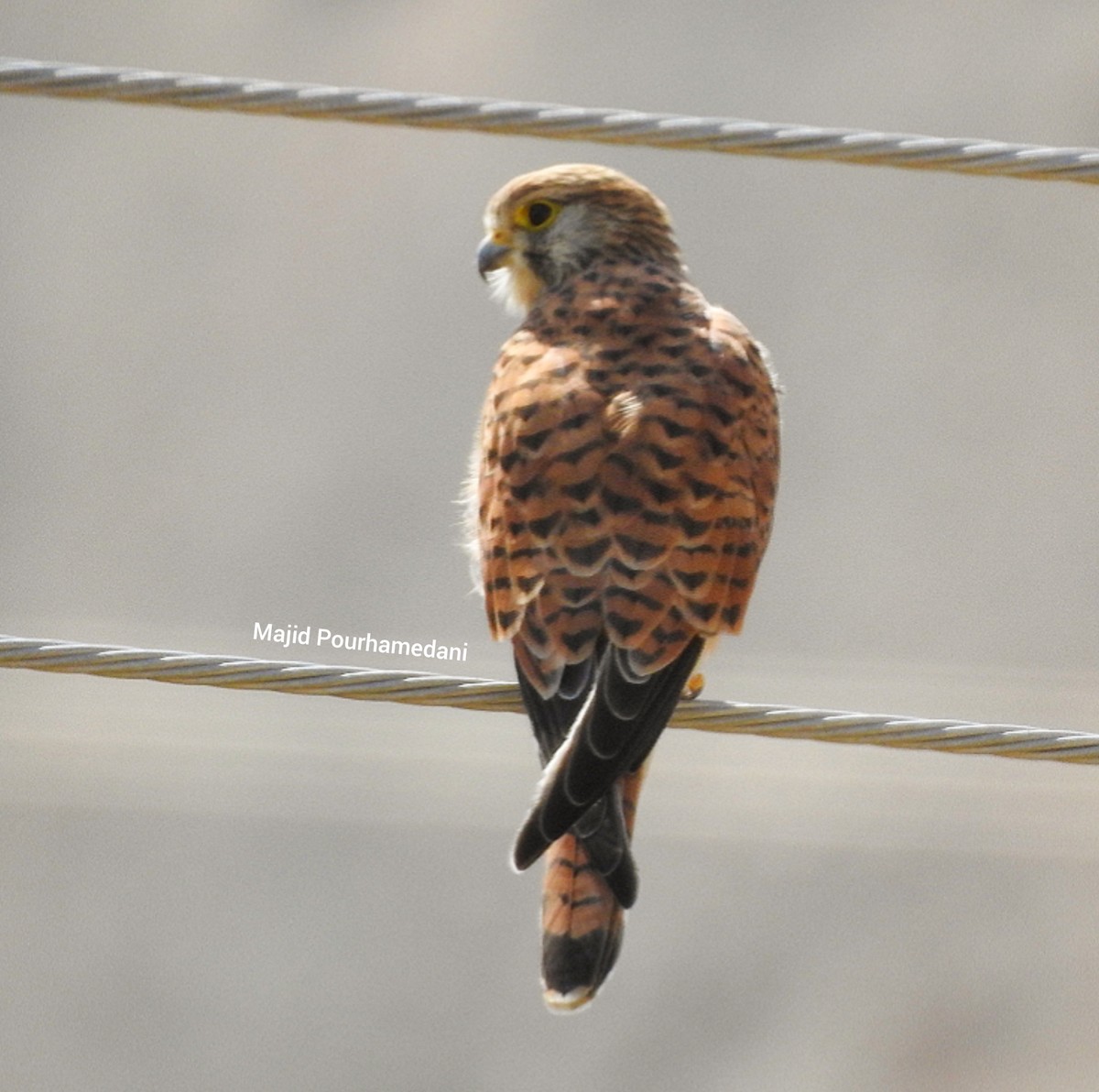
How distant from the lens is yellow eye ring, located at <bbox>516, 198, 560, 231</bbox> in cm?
411

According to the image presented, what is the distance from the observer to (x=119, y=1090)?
1045 cm

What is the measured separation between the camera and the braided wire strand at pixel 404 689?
272cm

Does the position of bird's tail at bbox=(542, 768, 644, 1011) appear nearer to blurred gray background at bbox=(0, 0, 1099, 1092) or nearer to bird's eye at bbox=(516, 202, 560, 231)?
bird's eye at bbox=(516, 202, 560, 231)

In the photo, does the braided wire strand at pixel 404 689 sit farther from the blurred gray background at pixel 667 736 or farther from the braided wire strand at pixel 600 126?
the blurred gray background at pixel 667 736

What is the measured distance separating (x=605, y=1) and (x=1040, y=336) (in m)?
3.00

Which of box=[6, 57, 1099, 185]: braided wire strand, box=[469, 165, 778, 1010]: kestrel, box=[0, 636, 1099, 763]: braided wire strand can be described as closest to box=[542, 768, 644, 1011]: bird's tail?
box=[469, 165, 778, 1010]: kestrel

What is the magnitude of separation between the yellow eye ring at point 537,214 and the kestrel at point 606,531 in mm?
167

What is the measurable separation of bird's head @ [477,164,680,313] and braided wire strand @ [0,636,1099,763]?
1468mm

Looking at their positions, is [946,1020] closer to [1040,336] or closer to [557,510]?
[1040,336]

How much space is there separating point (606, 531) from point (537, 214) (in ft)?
3.54

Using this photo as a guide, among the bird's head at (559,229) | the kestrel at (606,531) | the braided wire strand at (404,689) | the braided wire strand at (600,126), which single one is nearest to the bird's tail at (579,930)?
the kestrel at (606,531)

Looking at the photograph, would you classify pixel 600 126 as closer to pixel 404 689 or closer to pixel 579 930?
pixel 404 689

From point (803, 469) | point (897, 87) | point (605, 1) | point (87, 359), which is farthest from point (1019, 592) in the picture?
point (87, 359)

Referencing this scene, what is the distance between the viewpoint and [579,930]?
3057 millimetres
